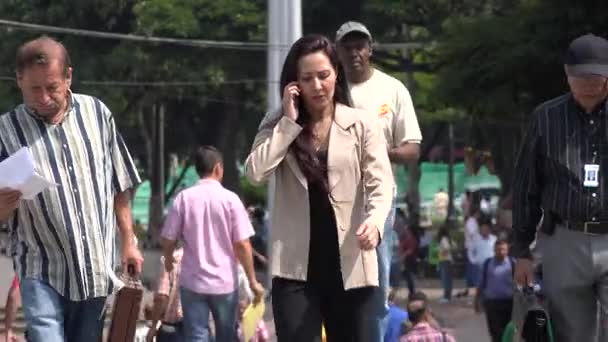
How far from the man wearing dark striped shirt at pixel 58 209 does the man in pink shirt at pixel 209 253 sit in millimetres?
4577

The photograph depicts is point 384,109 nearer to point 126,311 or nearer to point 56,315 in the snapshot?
point 126,311

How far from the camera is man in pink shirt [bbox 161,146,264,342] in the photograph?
10.5m

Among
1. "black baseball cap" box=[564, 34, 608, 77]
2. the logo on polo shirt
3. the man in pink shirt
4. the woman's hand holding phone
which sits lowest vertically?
the man in pink shirt

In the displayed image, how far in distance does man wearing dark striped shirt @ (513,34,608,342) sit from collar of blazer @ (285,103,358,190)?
3.41 feet

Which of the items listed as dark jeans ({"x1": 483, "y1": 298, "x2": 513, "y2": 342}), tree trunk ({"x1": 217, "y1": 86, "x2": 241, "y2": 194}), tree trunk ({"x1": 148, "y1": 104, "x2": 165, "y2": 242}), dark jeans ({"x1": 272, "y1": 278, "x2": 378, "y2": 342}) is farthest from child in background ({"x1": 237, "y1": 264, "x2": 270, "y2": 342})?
tree trunk ({"x1": 148, "y1": 104, "x2": 165, "y2": 242})

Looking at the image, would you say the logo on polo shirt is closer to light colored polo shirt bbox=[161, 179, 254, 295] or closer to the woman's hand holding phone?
the woman's hand holding phone

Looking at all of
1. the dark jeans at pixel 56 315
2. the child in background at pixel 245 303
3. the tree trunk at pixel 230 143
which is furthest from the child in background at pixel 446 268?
the dark jeans at pixel 56 315

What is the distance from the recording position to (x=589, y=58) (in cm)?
646

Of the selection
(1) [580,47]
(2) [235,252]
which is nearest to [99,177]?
(1) [580,47]

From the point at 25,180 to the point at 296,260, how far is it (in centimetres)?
124

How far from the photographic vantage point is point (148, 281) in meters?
27.2

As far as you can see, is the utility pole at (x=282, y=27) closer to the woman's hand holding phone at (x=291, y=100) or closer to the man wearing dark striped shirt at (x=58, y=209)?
the woman's hand holding phone at (x=291, y=100)

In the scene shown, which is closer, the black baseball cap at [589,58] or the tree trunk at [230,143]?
the black baseball cap at [589,58]

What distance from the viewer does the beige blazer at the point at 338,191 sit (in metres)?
5.99
